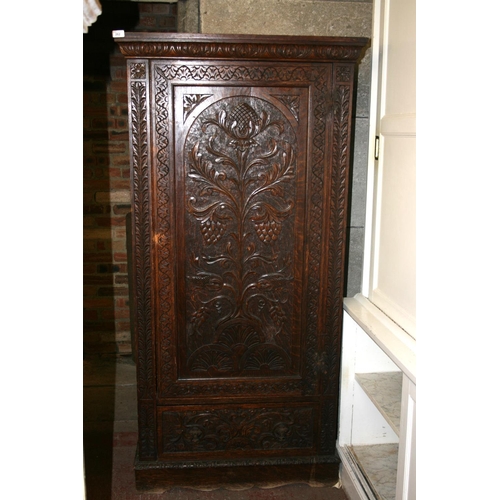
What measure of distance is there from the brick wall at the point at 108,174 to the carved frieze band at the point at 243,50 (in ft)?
5.40

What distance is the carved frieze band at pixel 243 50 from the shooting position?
2090 mm

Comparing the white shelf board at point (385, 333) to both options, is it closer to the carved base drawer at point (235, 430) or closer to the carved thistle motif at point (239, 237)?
the carved thistle motif at point (239, 237)

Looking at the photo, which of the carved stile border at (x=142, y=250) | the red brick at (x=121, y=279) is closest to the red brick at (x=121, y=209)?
the red brick at (x=121, y=279)

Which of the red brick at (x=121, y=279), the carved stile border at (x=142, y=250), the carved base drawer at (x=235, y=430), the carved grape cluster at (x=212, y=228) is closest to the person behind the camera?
the carved stile border at (x=142, y=250)

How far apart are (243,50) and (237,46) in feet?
0.09

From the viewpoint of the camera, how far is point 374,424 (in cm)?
258

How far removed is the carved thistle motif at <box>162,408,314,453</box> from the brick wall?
62.7 inches

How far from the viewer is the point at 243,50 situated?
6.95ft

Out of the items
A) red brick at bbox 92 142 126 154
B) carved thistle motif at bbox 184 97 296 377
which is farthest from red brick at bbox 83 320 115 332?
carved thistle motif at bbox 184 97 296 377

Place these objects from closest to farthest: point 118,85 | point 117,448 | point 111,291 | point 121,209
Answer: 1. point 117,448
2. point 118,85
3. point 121,209
4. point 111,291

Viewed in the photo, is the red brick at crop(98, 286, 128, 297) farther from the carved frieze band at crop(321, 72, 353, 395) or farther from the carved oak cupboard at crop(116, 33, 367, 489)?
the carved frieze band at crop(321, 72, 353, 395)

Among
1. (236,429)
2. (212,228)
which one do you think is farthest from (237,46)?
(236,429)

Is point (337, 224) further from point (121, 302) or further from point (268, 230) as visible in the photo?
point (121, 302)

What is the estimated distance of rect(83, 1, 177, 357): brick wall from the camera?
364cm
